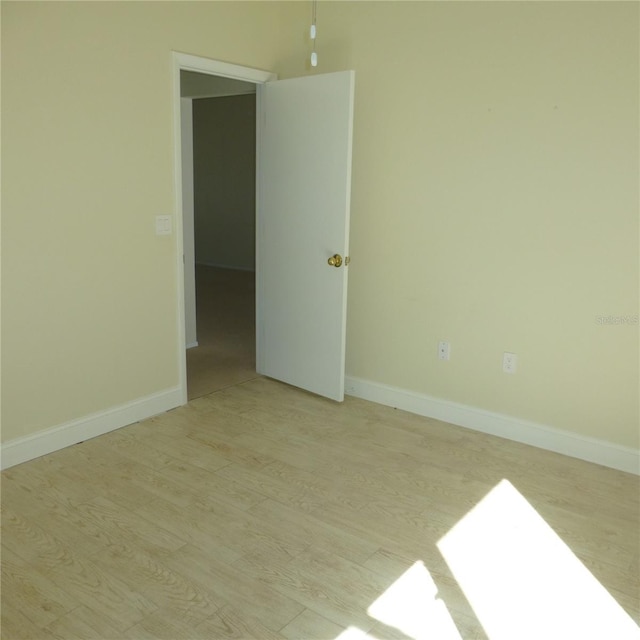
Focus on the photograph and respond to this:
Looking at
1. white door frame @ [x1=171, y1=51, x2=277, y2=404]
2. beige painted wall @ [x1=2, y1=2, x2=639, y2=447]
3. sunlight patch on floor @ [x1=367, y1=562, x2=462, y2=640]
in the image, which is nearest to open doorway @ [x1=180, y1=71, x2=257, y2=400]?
white door frame @ [x1=171, y1=51, x2=277, y2=404]

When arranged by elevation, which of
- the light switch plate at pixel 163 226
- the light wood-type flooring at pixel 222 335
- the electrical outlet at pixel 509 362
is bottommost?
the light wood-type flooring at pixel 222 335

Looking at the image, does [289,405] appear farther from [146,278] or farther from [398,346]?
[146,278]

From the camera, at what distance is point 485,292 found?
356 centimetres

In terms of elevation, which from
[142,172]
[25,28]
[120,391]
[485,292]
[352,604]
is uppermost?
[25,28]

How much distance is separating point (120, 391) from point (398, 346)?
5.50ft

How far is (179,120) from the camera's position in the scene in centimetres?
366

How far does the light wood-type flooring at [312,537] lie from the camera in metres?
2.14

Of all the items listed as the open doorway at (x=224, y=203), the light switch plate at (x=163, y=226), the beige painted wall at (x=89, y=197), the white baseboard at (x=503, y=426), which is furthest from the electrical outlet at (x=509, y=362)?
the open doorway at (x=224, y=203)

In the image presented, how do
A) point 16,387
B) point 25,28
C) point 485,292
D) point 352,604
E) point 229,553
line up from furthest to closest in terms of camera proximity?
point 485,292, point 16,387, point 25,28, point 229,553, point 352,604

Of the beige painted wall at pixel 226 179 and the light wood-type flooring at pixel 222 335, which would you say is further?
the beige painted wall at pixel 226 179

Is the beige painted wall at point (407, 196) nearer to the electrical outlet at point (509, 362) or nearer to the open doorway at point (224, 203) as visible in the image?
the electrical outlet at point (509, 362)

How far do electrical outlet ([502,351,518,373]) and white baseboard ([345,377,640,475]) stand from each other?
275 millimetres

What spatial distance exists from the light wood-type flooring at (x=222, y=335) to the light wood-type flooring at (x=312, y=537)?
2.66 ft

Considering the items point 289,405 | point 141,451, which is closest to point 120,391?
point 141,451
